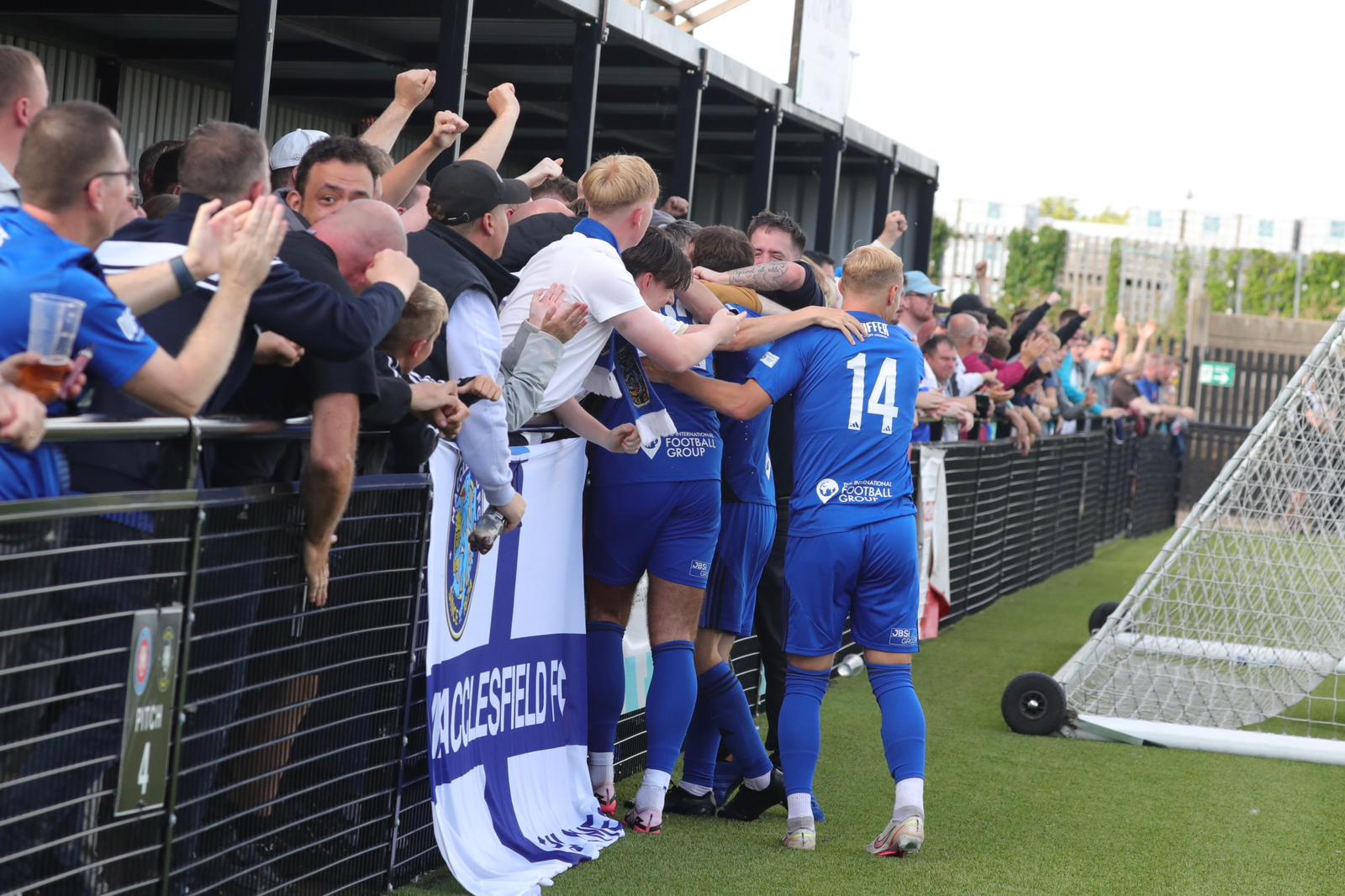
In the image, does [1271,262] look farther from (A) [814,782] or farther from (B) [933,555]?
(A) [814,782]

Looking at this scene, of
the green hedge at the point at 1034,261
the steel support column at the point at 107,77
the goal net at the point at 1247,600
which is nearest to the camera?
the goal net at the point at 1247,600

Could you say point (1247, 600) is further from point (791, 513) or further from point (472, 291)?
point (472, 291)

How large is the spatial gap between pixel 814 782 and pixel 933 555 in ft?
12.8

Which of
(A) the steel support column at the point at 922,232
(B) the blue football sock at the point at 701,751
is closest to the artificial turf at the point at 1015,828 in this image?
(B) the blue football sock at the point at 701,751

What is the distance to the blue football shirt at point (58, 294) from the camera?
2943 mm

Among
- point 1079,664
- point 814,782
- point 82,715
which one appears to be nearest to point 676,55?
point 1079,664

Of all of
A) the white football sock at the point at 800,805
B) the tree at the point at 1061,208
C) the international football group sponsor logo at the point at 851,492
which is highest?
the tree at the point at 1061,208

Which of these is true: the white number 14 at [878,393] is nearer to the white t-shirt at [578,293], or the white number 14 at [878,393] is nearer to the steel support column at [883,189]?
the white t-shirt at [578,293]

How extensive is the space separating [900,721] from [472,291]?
83.4 inches

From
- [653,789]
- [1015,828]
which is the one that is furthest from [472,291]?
[1015,828]

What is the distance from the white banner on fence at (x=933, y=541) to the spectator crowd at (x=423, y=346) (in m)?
2.62

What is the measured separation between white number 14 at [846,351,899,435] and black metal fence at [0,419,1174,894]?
169 centimetres

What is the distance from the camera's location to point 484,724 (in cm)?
464

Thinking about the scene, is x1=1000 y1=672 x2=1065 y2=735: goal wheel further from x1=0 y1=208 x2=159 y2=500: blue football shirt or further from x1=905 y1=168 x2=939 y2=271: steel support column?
x1=905 y1=168 x2=939 y2=271: steel support column
